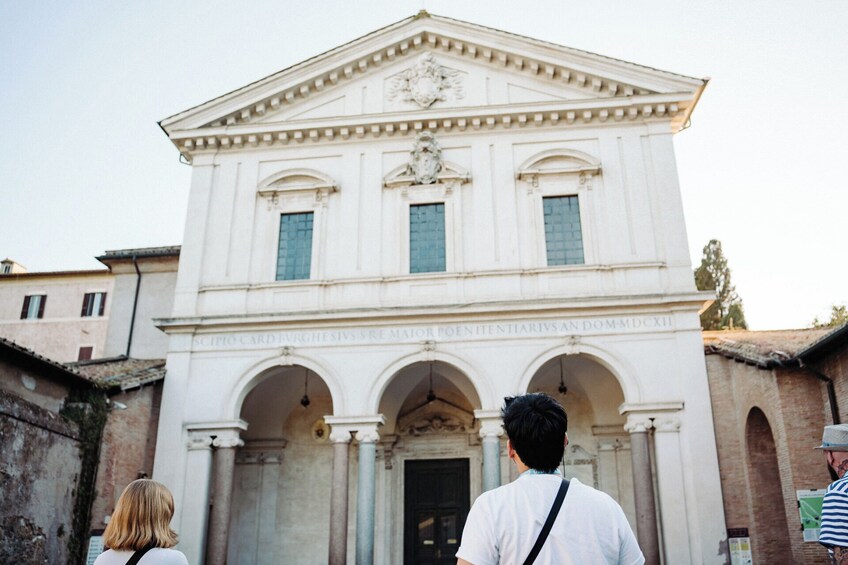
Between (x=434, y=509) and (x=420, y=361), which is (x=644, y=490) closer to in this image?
(x=420, y=361)

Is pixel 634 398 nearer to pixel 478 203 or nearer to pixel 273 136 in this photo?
pixel 478 203

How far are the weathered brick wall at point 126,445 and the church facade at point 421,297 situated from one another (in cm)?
37

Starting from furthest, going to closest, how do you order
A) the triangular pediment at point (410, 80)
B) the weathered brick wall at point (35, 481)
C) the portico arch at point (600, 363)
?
the triangular pediment at point (410, 80)
the portico arch at point (600, 363)
the weathered brick wall at point (35, 481)

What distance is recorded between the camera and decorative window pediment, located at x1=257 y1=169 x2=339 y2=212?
60.9 ft

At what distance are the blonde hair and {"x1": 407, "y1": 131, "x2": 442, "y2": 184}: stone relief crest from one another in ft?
49.0

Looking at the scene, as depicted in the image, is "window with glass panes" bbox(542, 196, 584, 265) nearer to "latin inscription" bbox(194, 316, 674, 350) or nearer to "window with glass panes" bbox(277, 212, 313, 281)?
"latin inscription" bbox(194, 316, 674, 350)

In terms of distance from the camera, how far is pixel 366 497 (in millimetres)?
15812

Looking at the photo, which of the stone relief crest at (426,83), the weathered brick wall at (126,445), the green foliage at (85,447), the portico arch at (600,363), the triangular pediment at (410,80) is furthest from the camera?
the stone relief crest at (426,83)

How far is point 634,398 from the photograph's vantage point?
15.8m

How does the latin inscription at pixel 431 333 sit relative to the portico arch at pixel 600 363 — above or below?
above

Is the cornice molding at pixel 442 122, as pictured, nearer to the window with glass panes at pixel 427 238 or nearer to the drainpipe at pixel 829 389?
the window with glass panes at pixel 427 238

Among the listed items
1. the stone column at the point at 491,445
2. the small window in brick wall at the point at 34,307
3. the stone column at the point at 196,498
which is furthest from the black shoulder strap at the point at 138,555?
the small window in brick wall at the point at 34,307

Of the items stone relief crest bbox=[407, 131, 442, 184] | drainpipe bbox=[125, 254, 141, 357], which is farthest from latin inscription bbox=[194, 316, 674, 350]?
drainpipe bbox=[125, 254, 141, 357]

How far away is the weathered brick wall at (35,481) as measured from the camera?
12453 mm
